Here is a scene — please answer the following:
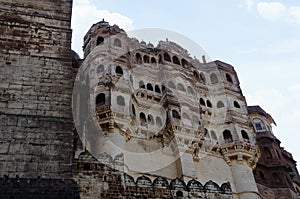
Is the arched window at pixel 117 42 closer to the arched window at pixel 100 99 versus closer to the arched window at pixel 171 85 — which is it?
the arched window at pixel 171 85

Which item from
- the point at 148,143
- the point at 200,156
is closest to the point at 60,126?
the point at 148,143

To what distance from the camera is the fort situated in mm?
8859

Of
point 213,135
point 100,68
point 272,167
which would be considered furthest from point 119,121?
point 272,167

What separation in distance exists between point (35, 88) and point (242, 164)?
20.9 m

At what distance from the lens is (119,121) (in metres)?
23.8

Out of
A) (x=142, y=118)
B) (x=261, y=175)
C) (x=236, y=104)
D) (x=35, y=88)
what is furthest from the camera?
(x=261, y=175)

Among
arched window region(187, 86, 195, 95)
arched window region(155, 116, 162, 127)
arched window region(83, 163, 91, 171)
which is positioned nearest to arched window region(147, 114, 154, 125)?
arched window region(155, 116, 162, 127)

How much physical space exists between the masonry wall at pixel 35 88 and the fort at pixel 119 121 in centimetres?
3

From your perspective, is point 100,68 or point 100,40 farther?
point 100,40

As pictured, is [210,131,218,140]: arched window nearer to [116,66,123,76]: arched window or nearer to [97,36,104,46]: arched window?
[116,66,123,76]: arched window

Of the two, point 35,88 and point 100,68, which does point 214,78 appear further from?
point 35,88

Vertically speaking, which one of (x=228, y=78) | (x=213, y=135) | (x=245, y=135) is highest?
(x=228, y=78)

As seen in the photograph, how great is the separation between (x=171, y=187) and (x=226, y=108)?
20.9 meters

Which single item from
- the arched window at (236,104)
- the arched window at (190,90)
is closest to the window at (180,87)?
the arched window at (190,90)
